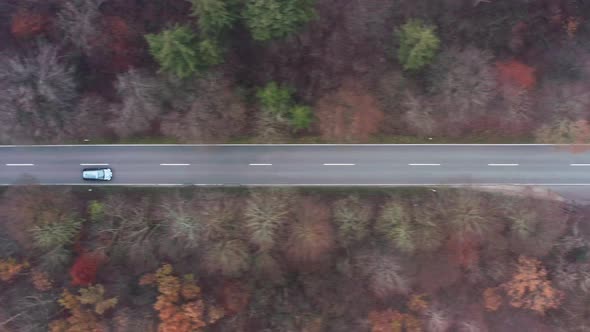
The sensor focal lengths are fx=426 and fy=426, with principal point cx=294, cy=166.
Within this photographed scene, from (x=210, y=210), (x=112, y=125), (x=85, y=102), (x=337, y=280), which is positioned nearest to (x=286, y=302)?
(x=337, y=280)

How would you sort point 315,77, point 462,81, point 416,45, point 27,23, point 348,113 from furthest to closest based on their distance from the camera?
point 315,77 < point 348,113 < point 27,23 < point 462,81 < point 416,45

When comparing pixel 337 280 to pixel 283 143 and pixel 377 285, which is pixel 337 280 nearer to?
pixel 377 285

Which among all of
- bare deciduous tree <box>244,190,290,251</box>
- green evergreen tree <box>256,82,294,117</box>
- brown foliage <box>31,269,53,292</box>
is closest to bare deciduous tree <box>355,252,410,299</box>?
bare deciduous tree <box>244,190,290,251</box>

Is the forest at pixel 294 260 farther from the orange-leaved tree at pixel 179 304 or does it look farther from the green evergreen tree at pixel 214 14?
the green evergreen tree at pixel 214 14

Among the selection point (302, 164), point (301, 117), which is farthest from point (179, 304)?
point (301, 117)

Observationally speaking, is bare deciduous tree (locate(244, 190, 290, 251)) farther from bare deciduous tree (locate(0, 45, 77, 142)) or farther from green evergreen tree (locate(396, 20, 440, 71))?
bare deciduous tree (locate(0, 45, 77, 142))

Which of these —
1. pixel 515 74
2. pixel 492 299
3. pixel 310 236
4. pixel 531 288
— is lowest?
pixel 492 299

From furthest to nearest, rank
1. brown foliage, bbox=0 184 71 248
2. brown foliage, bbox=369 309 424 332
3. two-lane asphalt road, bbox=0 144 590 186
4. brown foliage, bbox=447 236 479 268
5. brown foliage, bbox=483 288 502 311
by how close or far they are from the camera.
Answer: two-lane asphalt road, bbox=0 144 590 186, brown foliage, bbox=483 288 502 311, brown foliage, bbox=447 236 479 268, brown foliage, bbox=369 309 424 332, brown foliage, bbox=0 184 71 248

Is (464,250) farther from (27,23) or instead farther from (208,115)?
(27,23)
